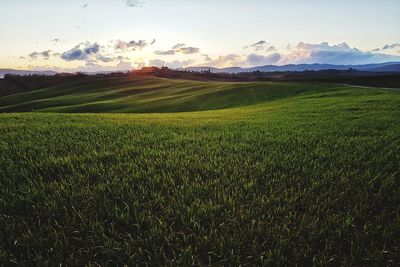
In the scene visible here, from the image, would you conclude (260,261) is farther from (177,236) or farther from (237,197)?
(237,197)

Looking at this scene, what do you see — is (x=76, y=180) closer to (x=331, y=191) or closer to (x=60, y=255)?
(x=60, y=255)

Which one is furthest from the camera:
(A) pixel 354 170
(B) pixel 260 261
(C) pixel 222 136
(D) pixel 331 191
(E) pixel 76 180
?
(C) pixel 222 136

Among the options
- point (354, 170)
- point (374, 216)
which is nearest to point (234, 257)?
point (374, 216)

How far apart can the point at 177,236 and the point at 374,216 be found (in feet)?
9.87

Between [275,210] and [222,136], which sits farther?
[222,136]

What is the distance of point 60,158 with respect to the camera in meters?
7.02

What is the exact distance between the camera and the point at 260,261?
356 cm

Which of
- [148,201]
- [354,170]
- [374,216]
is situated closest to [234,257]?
[148,201]

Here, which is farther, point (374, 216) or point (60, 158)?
point (60, 158)

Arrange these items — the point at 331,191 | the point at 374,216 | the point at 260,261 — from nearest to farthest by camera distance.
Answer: the point at 260,261
the point at 374,216
the point at 331,191

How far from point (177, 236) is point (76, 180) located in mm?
2771

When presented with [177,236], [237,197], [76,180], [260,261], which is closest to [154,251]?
[177,236]

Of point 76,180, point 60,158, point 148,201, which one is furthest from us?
point 60,158

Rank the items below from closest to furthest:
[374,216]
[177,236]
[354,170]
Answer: [177,236]
[374,216]
[354,170]
